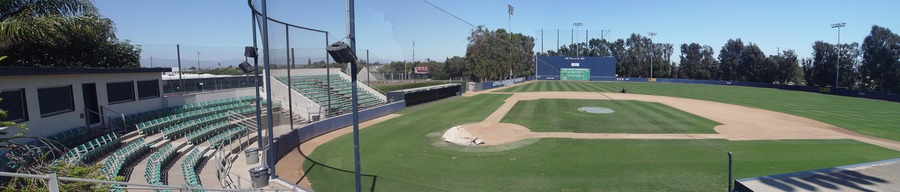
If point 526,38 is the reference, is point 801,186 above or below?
below

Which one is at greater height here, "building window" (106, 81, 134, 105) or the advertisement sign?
the advertisement sign

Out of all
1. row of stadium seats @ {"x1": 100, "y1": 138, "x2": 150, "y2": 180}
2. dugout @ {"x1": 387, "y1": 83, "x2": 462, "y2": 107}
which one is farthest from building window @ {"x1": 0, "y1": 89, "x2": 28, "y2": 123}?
dugout @ {"x1": 387, "y1": 83, "x2": 462, "y2": 107}

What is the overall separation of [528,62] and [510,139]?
306 ft

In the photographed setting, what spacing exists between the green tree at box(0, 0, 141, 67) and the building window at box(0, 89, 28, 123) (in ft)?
4.36

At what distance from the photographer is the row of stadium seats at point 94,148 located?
10593mm

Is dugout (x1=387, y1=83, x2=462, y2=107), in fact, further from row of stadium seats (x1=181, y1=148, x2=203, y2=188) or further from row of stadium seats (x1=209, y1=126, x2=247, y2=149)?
row of stadium seats (x1=181, y1=148, x2=203, y2=188)

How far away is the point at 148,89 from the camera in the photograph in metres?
18.5

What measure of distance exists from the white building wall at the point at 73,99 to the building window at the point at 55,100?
105mm

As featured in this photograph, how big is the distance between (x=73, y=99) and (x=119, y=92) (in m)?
2.63

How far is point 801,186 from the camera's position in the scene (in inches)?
308

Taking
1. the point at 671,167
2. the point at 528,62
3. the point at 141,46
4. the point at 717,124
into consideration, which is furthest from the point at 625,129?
the point at 528,62

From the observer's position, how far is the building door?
14883 millimetres

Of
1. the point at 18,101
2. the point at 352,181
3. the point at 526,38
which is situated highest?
the point at 526,38

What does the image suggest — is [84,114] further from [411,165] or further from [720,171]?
[720,171]
